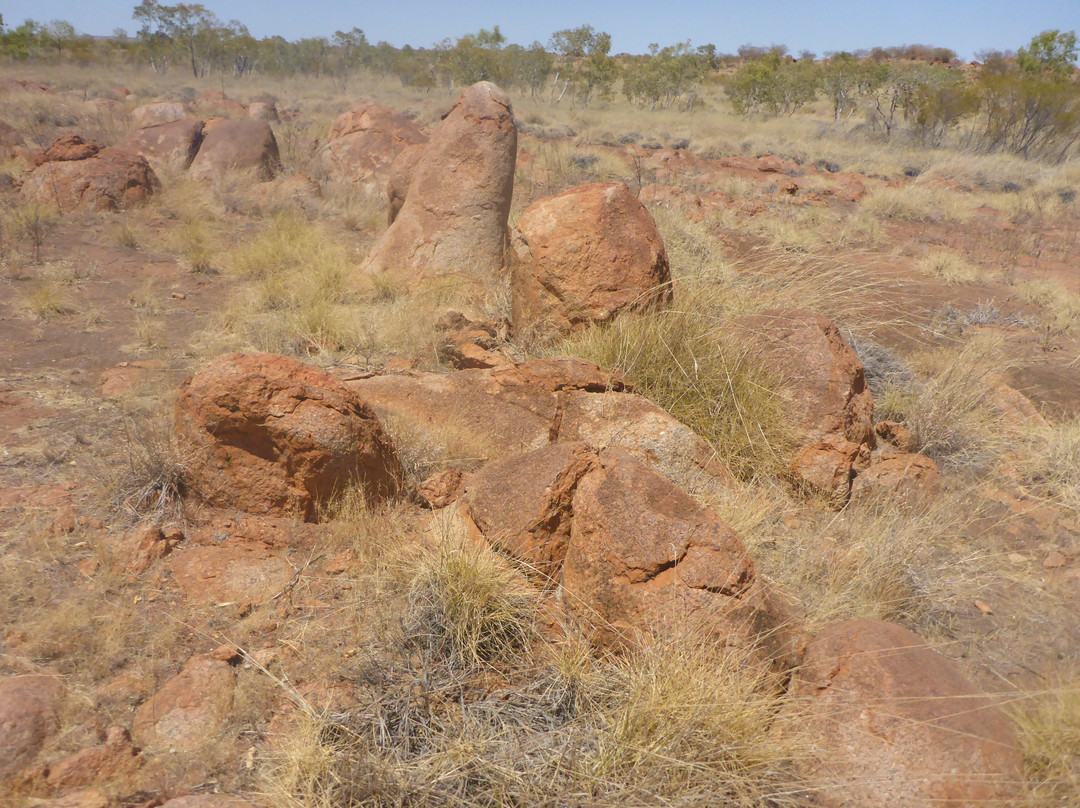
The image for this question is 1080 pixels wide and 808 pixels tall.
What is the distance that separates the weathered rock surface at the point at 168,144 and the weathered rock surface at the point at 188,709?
30.5ft

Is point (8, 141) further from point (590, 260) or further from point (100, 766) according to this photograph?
point (100, 766)

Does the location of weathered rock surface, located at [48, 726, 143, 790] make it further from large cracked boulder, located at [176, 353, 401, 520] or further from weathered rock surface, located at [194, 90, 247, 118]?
weathered rock surface, located at [194, 90, 247, 118]

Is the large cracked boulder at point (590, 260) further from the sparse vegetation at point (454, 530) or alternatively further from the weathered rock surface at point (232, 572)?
the weathered rock surface at point (232, 572)

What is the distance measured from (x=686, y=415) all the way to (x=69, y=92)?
781 inches

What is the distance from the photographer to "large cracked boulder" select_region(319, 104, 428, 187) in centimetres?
963

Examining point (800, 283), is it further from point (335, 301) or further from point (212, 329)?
point (212, 329)

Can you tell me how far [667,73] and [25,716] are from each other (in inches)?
1090

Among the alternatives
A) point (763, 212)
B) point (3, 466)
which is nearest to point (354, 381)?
point (3, 466)

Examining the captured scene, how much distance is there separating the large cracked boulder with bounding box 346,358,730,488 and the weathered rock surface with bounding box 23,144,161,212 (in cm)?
630

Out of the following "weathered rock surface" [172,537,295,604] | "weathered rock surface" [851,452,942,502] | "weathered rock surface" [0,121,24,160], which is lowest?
"weathered rock surface" [172,537,295,604]

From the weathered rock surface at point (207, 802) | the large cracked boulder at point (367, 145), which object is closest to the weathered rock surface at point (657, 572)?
the weathered rock surface at point (207, 802)

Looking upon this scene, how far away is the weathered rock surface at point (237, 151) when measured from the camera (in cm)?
957

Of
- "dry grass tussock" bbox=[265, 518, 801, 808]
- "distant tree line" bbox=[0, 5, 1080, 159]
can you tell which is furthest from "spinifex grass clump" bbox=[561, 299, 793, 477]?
"distant tree line" bbox=[0, 5, 1080, 159]

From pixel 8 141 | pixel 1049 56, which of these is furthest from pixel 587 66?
pixel 8 141
